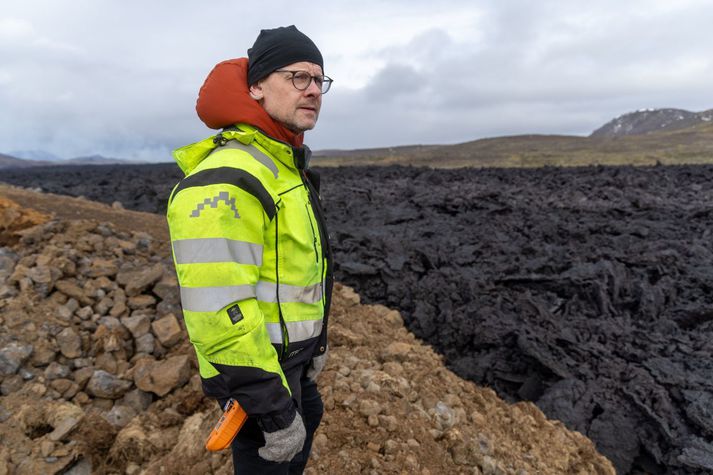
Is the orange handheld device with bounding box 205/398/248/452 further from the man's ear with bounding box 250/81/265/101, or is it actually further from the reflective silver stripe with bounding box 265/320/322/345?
the man's ear with bounding box 250/81/265/101

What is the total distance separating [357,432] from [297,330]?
1.66m

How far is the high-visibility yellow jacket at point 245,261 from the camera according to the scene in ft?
5.32

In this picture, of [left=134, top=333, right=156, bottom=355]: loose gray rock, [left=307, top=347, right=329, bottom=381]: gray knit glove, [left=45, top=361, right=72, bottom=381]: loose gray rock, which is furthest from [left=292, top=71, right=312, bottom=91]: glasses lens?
[left=45, top=361, right=72, bottom=381]: loose gray rock

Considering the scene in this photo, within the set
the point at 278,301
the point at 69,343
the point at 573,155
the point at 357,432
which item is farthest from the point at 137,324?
the point at 573,155

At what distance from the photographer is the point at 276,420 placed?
5.79 feet

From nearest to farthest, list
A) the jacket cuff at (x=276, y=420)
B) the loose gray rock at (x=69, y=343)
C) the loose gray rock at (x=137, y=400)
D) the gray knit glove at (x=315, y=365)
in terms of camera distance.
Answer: the jacket cuff at (x=276, y=420)
the gray knit glove at (x=315, y=365)
the loose gray rock at (x=137, y=400)
the loose gray rock at (x=69, y=343)

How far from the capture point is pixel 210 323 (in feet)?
5.33

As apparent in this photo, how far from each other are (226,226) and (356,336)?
3.31m

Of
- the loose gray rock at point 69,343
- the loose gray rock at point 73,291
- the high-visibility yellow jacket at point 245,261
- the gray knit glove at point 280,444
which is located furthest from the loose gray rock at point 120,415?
the gray knit glove at point 280,444

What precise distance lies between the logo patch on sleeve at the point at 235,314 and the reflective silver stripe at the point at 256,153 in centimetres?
56

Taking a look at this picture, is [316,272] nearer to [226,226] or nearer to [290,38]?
[226,226]

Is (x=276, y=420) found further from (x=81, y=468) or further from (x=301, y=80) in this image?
(x=81, y=468)

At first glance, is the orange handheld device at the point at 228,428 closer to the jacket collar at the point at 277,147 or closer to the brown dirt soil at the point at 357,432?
the jacket collar at the point at 277,147

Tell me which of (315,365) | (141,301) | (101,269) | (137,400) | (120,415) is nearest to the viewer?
(315,365)
